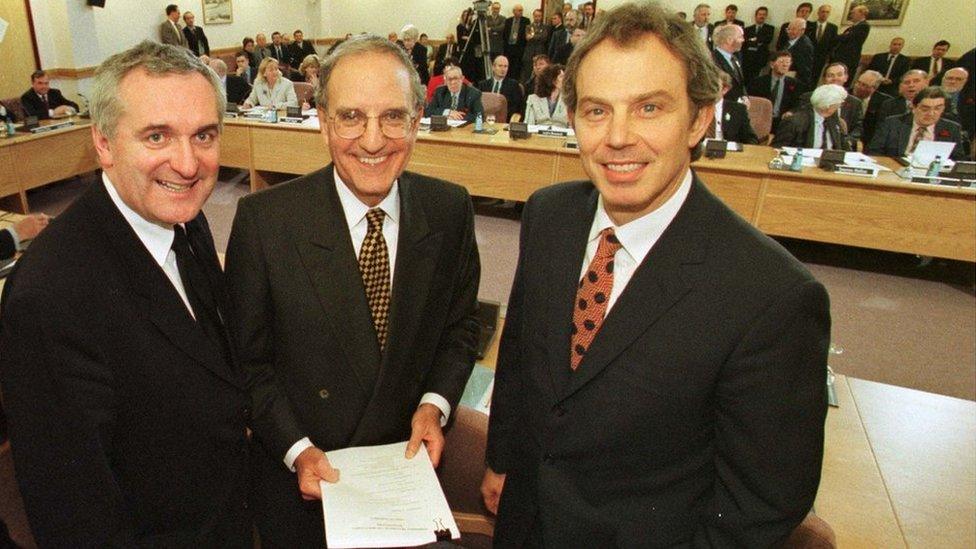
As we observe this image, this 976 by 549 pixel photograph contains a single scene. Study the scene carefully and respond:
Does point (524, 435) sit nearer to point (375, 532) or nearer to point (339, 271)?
point (375, 532)

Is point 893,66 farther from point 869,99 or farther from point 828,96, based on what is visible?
point 828,96

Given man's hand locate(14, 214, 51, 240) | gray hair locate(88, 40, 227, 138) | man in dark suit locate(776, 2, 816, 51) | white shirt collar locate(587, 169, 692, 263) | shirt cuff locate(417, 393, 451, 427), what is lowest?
man's hand locate(14, 214, 51, 240)

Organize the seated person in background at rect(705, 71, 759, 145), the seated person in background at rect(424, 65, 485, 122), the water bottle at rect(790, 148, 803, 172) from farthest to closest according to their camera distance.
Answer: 1. the seated person in background at rect(424, 65, 485, 122)
2. the seated person in background at rect(705, 71, 759, 145)
3. the water bottle at rect(790, 148, 803, 172)

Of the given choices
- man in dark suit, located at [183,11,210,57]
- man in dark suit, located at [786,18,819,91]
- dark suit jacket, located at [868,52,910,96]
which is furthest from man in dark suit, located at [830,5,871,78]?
man in dark suit, located at [183,11,210,57]

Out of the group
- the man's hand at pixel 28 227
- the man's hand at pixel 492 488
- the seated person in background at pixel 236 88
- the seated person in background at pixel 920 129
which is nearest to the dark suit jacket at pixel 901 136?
the seated person in background at pixel 920 129

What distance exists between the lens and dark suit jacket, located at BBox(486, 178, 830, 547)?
96 centimetres

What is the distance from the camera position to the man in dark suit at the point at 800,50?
8461 millimetres

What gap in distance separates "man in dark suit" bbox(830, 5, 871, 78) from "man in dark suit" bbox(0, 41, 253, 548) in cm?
1001

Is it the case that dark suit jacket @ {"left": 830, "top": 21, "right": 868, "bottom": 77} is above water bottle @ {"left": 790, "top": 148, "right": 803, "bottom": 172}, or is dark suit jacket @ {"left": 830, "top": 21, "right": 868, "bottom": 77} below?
above

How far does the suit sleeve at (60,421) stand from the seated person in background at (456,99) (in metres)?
5.42

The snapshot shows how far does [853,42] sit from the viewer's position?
28.7 ft

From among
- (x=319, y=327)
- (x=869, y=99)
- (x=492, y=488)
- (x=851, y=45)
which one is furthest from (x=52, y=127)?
(x=851, y=45)

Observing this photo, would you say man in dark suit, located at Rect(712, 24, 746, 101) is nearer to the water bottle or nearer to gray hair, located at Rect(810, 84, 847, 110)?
gray hair, located at Rect(810, 84, 847, 110)

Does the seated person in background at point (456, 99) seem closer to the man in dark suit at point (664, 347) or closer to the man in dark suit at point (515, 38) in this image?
the man in dark suit at point (515, 38)
